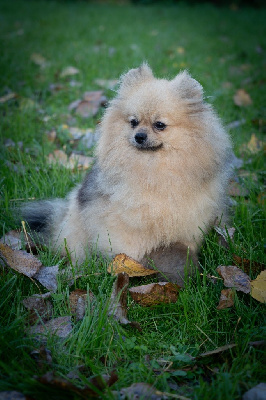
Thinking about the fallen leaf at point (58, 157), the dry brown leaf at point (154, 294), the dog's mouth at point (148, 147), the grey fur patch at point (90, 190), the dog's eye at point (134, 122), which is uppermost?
the dog's eye at point (134, 122)

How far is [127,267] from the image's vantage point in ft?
7.45

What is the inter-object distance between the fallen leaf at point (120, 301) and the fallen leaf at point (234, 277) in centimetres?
52

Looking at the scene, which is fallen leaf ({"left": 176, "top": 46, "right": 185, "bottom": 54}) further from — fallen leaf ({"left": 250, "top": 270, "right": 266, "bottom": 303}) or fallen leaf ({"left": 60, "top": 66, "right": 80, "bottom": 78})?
fallen leaf ({"left": 250, "top": 270, "right": 266, "bottom": 303})

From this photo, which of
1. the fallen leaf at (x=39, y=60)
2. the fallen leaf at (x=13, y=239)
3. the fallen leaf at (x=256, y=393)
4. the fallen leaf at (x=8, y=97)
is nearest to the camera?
the fallen leaf at (x=256, y=393)

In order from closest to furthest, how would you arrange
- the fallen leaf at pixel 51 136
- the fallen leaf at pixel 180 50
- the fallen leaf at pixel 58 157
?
the fallen leaf at pixel 58 157, the fallen leaf at pixel 51 136, the fallen leaf at pixel 180 50

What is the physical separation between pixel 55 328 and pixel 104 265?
49cm

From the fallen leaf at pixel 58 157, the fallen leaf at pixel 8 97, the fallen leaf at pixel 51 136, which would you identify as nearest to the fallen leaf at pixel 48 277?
the fallen leaf at pixel 58 157

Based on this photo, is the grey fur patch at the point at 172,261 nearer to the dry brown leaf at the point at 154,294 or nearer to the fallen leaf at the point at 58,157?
the dry brown leaf at the point at 154,294

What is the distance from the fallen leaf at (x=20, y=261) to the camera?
218 centimetres

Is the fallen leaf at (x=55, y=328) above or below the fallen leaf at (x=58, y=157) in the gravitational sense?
below

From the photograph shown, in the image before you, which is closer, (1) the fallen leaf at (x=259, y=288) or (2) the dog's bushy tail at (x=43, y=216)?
→ (1) the fallen leaf at (x=259, y=288)

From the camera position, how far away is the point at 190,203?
7.57ft

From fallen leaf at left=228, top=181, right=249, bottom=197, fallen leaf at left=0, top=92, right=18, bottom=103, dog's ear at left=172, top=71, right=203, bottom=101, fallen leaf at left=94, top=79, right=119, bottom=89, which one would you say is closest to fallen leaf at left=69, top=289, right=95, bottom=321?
dog's ear at left=172, top=71, right=203, bottom=101

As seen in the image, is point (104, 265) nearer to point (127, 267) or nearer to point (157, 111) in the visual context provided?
point (127, 267)
